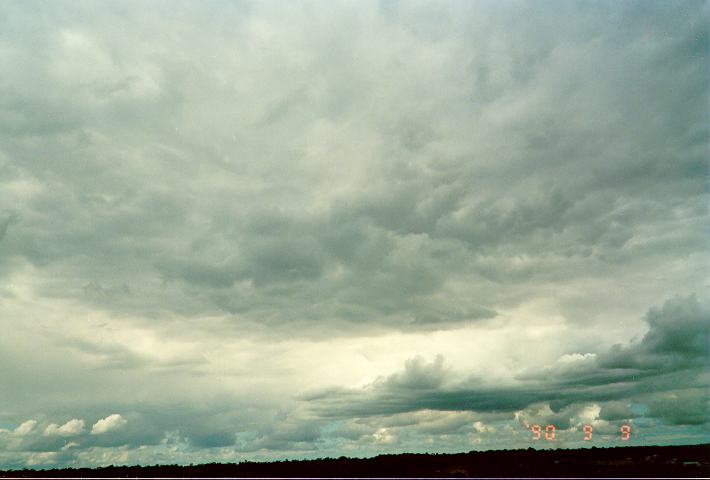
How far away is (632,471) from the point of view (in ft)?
332

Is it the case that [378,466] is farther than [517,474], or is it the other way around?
[378,466]

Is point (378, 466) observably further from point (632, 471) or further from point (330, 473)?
point (632, 471)

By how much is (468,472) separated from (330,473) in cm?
3814

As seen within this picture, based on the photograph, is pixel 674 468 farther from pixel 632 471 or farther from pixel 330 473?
pixel 330 473

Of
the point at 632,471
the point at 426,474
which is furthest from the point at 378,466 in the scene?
the point at 632,471

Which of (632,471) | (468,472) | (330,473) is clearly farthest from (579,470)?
(330,473)

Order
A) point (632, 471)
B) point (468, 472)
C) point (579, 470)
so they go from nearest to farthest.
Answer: point (632, 471)
point (579, 470)
point (468, 472)

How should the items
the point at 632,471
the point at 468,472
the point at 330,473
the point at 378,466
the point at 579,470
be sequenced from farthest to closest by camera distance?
1. the point at 378,466
2. the point at 330,473
3. the point at 468,472
4. the point at 579,470
5. the point at 632,471

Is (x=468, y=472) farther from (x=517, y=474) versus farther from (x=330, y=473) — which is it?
(x=330, y=473)

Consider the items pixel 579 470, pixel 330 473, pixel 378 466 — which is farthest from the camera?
pixel 378 466

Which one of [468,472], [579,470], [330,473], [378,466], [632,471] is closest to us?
[632,471]

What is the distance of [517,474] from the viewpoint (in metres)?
109

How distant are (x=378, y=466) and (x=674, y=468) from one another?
74.2 metres

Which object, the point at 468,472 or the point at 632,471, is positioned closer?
the point at 632,471
